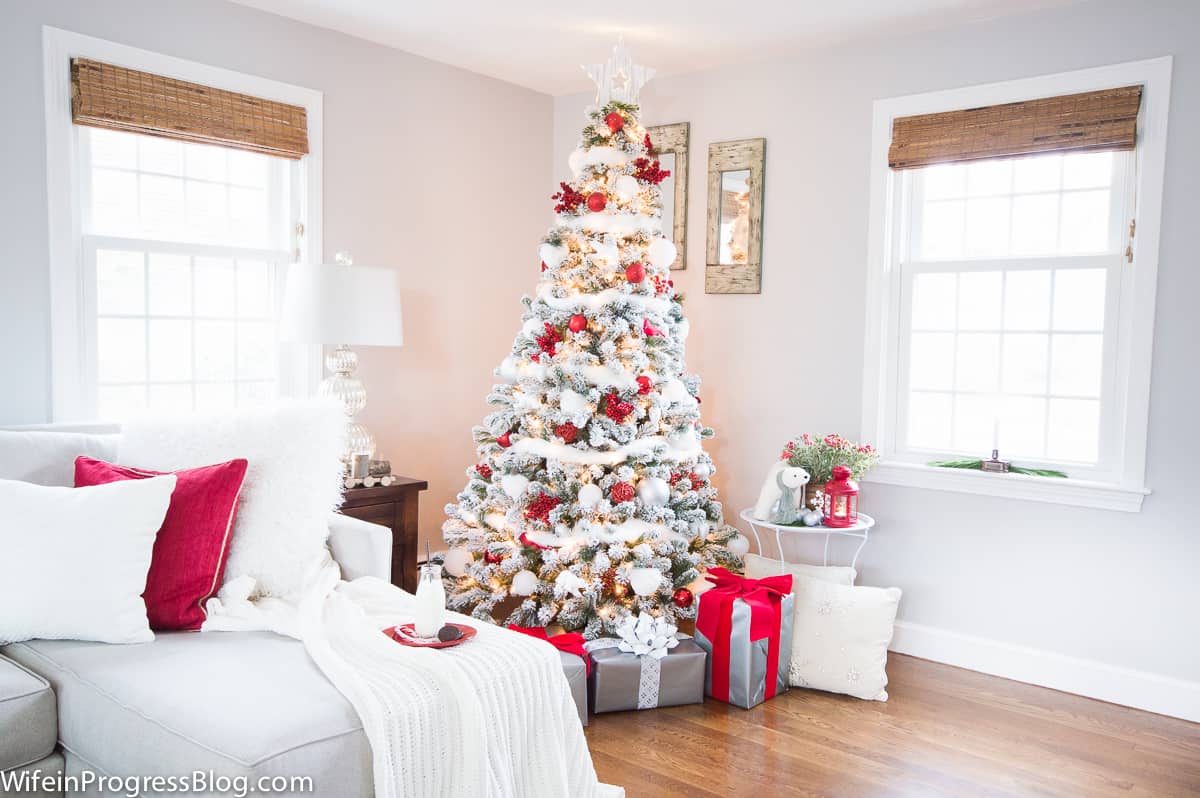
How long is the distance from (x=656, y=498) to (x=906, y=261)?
1.49 m

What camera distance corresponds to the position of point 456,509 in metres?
3.68

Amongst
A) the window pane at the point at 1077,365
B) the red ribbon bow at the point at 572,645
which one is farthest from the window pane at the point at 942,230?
the red ribbon bow at the point at 572,645

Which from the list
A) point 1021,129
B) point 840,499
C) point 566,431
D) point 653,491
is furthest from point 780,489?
point 1021,129

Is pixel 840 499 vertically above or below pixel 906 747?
above

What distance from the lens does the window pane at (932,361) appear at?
371 centimetres

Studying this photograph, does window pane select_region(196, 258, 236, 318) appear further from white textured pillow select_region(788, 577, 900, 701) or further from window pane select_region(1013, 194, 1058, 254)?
window pane select_region(1013, 194, 1058, 254)

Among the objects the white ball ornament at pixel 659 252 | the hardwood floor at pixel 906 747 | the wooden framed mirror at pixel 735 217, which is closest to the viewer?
the hardwood floor at pixel 906 747

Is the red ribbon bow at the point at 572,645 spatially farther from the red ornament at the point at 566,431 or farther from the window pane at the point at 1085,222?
the window pane at the point at 1085,222

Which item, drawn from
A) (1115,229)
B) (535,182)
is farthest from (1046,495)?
(535,182)

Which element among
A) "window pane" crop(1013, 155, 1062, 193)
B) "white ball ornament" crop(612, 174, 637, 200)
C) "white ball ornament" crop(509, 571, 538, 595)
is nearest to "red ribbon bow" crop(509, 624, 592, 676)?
"white ball ornament" crop(509, 571, 538, 595)

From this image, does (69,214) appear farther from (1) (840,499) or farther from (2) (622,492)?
(1) (840,499)

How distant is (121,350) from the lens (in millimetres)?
3318

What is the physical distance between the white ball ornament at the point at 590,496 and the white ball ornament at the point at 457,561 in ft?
2.05

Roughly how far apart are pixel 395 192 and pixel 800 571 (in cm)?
240
